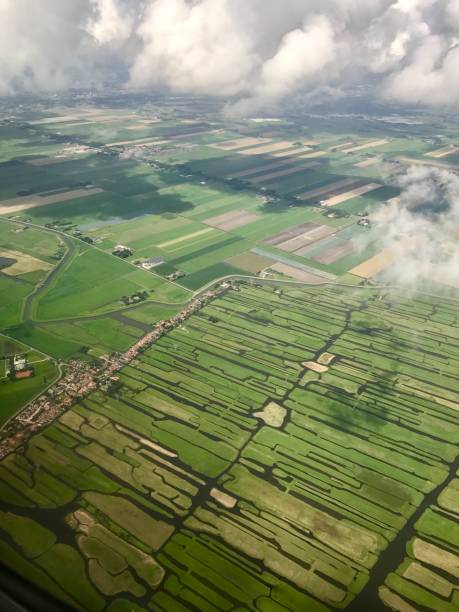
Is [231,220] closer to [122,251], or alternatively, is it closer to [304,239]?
[304,239]

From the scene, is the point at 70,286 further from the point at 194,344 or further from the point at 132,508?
the point at 132,508

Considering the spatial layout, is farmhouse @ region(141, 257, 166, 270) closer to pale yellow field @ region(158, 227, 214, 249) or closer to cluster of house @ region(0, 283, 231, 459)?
pale yellow field @ region(158, 227, 214, 249)

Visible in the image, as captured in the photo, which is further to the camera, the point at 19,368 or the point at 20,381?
the point at 19,368

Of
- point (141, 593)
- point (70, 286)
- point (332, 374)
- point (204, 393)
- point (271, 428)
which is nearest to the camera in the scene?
point (141, 593)

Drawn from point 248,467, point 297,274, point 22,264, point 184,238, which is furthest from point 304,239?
point 248,467

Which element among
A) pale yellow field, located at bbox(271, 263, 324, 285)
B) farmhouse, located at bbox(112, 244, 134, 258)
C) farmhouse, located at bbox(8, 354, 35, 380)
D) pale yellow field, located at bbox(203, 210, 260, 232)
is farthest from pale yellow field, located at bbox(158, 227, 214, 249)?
farmhouse, located at bbox(8, 354, 35, 380)

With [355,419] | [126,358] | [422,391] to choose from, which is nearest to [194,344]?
[126,358]

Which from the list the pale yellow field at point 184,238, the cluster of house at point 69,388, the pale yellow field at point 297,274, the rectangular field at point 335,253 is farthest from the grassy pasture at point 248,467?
the pale yellow field at point 184,238
